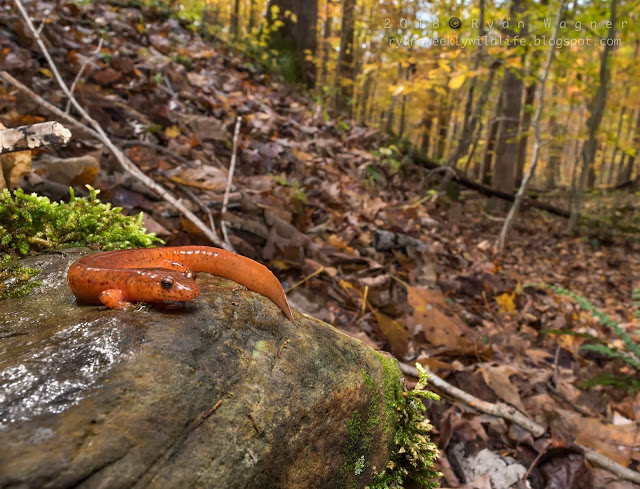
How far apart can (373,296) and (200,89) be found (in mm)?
5576

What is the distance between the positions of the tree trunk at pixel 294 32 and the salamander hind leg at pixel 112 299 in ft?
39.8

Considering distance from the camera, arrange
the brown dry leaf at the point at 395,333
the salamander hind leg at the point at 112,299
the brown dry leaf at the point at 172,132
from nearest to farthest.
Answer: the salamander hind leg at the point at 112,299 → the brown dry leaf at the point at 395,333 → the brown dry leaf at the point at 172,132

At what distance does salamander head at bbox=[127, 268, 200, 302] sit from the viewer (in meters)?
1.52

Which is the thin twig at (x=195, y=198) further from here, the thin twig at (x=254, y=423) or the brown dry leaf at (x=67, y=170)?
the thin twig at (x=254, y=423)

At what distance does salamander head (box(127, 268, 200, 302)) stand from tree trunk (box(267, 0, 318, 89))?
474 inches

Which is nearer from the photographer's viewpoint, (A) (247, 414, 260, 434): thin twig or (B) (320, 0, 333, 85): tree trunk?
(A) (247, 414, 260, 434): thin twig

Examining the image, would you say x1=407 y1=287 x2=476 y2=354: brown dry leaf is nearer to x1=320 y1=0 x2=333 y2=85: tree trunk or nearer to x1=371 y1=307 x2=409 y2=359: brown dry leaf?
x1=371 y1=307 x2=409 y2=359: brown dry leaf

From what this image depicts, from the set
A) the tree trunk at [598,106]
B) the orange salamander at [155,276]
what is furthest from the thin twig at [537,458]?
the tree trunk at [598,106]

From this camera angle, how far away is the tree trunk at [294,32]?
1236 centimetres

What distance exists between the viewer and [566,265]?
8.91 meters

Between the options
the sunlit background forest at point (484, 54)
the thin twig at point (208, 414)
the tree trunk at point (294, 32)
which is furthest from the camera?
the tree trunk at point (294, 32)

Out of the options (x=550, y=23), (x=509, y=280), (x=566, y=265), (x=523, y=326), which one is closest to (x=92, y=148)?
(x=523, y=326)

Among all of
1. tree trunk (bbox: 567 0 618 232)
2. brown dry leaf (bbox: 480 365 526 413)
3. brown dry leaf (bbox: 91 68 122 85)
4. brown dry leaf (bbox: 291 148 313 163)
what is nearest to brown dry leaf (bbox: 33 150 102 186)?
brown dry leaf (bbox: 91 68 122 85)

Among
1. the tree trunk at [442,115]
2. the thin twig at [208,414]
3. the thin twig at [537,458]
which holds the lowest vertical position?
the thin twig at [537,458]
